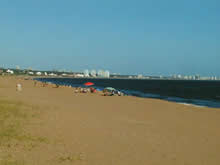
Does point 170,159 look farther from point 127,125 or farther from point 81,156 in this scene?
point 127,125

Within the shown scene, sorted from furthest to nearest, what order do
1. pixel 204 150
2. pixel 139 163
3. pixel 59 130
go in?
pixel 59 130 < pixel 204 150 < pixel 139 163

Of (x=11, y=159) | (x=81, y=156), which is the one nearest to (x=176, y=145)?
(x=81, y=156)

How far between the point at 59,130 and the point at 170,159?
6.44 m

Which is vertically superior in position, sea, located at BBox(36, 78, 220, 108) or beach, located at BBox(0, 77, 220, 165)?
beach, located at BBox(0, 77, 220, 165)

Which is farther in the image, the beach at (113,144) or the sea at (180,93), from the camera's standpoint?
the sea at (180,93)

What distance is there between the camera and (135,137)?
12414 mm

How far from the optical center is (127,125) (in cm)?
1562

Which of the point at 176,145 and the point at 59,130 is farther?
the point at 59,130

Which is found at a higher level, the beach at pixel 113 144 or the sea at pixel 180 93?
the beach at pixel 113 144

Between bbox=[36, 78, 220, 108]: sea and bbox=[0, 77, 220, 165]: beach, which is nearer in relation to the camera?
bbox=[0, 77, 220, 165]: beach

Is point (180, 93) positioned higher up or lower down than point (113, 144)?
lower down

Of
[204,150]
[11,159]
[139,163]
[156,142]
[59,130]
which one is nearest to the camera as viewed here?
[11,159]

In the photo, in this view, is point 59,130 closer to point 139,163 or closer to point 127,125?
point 127,125

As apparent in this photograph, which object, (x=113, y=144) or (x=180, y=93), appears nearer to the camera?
(x=113, y=144)
